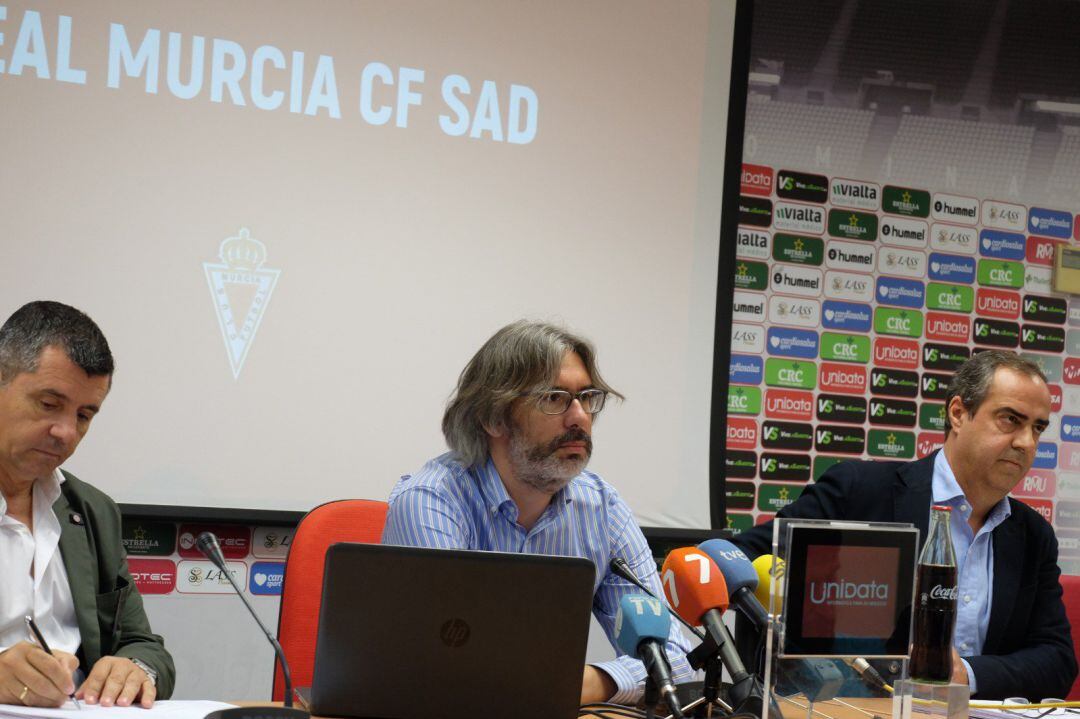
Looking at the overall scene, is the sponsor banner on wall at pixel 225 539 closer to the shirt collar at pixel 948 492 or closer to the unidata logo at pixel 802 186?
the shirt collar at pixel 948 492

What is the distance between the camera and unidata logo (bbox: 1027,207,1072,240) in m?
4.10

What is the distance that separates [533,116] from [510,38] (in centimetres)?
25

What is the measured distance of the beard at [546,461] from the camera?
2.19 metres

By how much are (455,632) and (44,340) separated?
97 cm

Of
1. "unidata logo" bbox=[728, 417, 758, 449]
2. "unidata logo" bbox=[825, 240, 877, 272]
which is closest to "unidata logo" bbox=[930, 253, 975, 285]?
"unidata logo" bbox=[825, 240, 877, 272]

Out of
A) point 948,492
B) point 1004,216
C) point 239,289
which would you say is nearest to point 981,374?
point 948,492

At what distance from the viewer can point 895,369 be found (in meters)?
3.95

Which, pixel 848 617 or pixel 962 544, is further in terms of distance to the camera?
pixel 962 544

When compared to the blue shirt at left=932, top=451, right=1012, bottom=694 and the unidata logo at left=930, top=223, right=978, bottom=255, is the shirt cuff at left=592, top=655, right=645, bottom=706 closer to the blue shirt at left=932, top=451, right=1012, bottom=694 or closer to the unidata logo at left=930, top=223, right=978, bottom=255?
the blue shirt at left=932, top=451, right=1012, bottom=694

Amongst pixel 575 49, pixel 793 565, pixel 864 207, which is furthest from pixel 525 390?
pixel 864 207

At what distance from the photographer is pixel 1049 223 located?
412 cm

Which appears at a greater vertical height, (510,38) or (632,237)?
(510,38)

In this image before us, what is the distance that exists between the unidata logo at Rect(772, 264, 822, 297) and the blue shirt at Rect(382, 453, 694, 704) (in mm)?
1650

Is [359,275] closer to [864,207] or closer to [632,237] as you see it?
[632,237]
